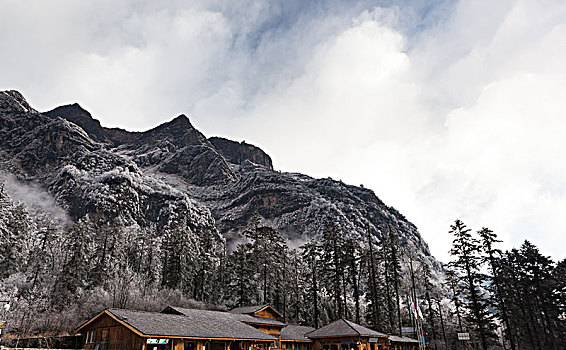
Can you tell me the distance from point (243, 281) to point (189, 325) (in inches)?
930

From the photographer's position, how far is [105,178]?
5197 inches

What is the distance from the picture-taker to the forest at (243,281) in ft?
132

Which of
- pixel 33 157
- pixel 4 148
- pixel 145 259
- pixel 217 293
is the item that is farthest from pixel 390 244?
pixel 4 148

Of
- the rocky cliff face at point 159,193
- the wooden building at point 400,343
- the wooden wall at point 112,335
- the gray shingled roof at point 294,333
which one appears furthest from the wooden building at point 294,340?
the rocky cliff face at point 159,193

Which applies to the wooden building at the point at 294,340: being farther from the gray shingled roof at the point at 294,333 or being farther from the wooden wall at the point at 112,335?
the wooden wall at the point at 112,335

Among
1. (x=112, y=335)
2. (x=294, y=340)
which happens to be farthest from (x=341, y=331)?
(x=112, y=335)

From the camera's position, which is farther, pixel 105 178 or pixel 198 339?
pixel 105 178

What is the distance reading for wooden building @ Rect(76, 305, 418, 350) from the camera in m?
24.1

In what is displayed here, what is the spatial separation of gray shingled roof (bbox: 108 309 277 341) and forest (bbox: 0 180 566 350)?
597 inches

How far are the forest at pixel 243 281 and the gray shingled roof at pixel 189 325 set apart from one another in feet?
49.8

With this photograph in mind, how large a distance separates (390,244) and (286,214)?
10453 cm

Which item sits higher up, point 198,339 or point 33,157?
point 33,157

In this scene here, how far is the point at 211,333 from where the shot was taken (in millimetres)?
27703

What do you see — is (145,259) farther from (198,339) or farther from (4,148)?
(4,148)
